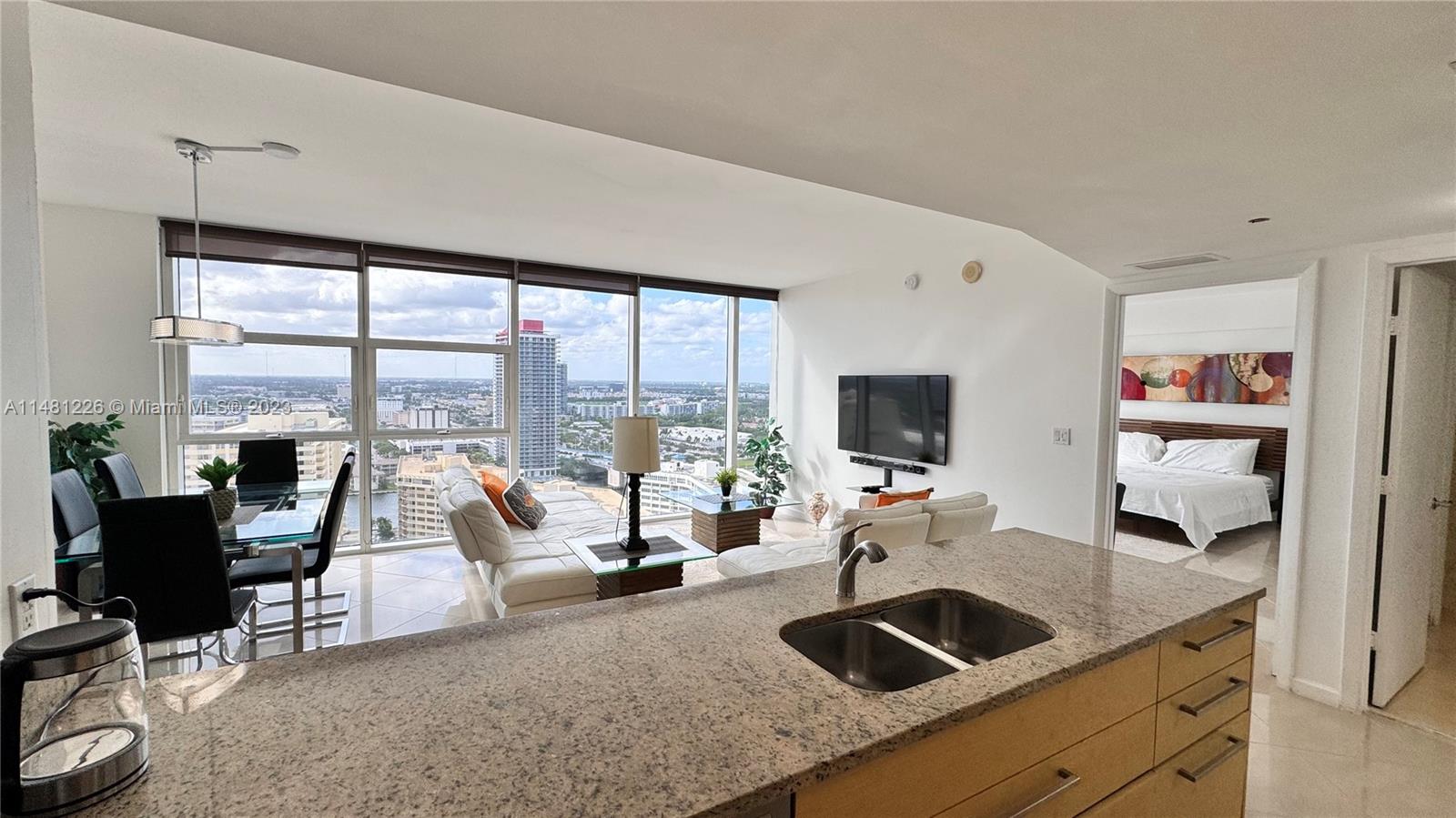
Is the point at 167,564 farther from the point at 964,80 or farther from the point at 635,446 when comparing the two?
the point at 964,80

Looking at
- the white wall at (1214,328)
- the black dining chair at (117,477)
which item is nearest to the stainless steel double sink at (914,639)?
the black dining chair at (117,477)

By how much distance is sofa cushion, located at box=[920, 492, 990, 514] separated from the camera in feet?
→ 9.80

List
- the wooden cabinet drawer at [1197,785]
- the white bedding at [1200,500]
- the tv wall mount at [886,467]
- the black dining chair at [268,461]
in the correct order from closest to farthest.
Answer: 1. the wooden cabinet drawer at [1197,785]
2. the black dining chair at [268,461]
3. the white bedding at [1200,500]
4. the tv wall mount at [886,467]

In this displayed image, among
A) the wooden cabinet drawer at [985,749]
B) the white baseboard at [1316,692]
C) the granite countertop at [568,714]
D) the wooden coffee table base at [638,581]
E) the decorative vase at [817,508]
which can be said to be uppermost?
the granite countertop at [568,714]

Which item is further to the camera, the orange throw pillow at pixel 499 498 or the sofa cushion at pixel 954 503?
the orange throw pillow at pixel 499 498

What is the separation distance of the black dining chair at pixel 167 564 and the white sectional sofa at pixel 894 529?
2320 mm

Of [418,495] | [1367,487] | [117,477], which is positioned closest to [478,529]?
[117,477]

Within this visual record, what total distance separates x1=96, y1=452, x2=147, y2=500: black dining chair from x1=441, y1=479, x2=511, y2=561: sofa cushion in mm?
1447

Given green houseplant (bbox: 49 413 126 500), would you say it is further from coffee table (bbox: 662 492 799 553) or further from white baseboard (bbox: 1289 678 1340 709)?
white baseboard (bbox: 1289 678 1340 709)

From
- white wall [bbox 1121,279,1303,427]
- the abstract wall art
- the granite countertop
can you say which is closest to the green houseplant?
the granite countertop

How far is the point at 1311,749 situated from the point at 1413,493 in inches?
54.7

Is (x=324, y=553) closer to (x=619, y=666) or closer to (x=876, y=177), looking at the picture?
(x=619, y=666)

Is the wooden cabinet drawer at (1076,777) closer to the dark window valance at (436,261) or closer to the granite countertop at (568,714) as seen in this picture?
the granite countertop at (568,714)

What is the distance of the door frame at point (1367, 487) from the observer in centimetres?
252
